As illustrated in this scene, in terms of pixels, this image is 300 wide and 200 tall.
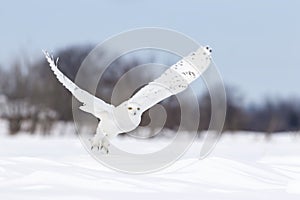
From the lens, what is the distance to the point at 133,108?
19.2 ft

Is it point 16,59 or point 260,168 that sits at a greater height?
point 16,59

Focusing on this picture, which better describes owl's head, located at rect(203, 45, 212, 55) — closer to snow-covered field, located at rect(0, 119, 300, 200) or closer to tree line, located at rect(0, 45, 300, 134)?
snow-covered field, located at rect(0, 119, 300, 200)

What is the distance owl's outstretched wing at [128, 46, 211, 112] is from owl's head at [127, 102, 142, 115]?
4cm

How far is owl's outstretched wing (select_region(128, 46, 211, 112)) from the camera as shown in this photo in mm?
5898

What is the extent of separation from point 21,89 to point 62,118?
285 centimetres

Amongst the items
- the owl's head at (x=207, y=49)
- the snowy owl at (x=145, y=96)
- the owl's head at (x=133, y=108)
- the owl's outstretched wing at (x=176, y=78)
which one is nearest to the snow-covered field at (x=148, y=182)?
the snowy owl at (x=145, y=96)

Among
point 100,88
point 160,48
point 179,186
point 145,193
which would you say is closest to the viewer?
point 145,193

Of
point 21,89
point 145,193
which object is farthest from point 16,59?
point 145,193

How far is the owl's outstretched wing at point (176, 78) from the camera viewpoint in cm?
590

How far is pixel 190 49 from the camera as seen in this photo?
6.01m

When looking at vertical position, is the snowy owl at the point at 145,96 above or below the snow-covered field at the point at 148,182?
above

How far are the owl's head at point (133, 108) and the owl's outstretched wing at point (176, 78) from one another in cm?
4

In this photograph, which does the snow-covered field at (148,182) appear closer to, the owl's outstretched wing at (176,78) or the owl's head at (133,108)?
the owl's head at (133,108)

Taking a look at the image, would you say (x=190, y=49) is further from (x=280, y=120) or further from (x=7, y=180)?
(x=280, y=120)
